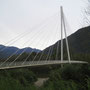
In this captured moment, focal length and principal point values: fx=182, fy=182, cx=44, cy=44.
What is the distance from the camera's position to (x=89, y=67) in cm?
1511

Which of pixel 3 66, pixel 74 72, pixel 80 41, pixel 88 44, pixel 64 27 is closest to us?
pixel 3 66

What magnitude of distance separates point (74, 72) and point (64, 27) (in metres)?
10.8

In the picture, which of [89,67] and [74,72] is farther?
[74,72]

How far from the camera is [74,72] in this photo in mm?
17172

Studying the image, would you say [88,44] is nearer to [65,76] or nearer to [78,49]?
[78,49]

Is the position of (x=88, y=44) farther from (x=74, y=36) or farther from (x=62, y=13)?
(x=62, y=13)

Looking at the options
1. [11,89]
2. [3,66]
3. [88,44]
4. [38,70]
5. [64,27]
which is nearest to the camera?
[11,89]

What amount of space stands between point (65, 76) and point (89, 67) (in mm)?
3586

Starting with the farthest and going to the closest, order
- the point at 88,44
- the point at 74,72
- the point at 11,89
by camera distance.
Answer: the point at 88,44
the point at 74,72
the point at 11,89

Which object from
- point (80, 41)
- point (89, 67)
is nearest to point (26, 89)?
point (89, 67)

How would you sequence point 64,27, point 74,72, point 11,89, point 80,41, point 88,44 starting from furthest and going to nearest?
point 80,41 < point 88,44 < point 64,27 < point 74,72 < point 11,89

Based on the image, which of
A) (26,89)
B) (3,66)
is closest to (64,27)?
(3,66)

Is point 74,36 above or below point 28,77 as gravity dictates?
above

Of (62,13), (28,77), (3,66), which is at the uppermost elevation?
(62,13)
